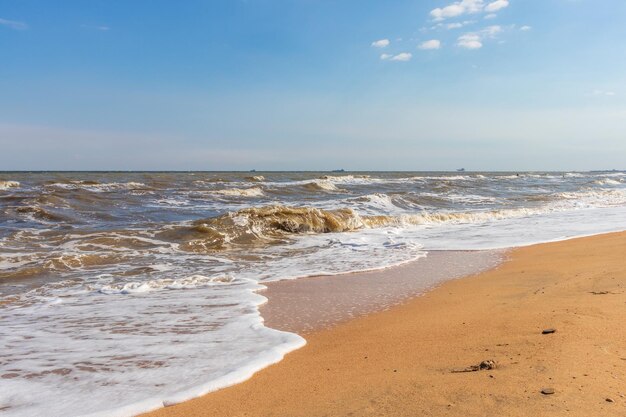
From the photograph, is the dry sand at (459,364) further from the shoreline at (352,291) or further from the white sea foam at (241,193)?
the white sea foam at (241,193)

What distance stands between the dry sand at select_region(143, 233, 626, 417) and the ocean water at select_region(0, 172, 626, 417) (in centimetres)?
37

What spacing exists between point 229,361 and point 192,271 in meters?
4.39

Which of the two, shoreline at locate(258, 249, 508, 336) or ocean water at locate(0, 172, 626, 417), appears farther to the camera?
shoreline at locate(258, 249, 508, 336)

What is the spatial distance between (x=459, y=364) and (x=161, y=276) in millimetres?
5215

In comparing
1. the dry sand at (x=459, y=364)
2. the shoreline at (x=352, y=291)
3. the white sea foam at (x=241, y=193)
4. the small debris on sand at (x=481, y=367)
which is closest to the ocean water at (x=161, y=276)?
the shoreline at (x=352, y=291)

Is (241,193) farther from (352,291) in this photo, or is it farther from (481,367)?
(481,367)

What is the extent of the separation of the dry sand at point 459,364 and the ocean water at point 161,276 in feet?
1.23

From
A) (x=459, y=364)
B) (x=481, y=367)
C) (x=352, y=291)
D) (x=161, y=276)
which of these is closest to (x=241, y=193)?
(x=161, y=276)

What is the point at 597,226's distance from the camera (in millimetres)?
12578

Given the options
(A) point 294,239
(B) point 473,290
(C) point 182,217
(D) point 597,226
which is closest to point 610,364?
(B) point 473,290

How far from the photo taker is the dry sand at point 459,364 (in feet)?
7.74

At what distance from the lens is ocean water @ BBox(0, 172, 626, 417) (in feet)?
10.5

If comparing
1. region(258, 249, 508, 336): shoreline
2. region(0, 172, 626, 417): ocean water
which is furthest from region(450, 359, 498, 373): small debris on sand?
region(258, 249, 508, 336): shoreline

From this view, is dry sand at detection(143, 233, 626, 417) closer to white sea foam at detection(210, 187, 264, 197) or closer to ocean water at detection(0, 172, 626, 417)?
ocean water at detection(0, 172, 626, 417)
